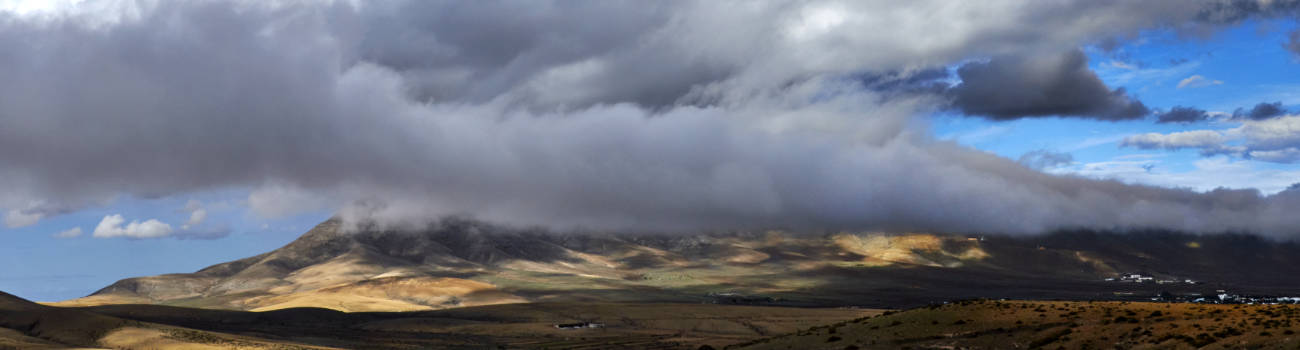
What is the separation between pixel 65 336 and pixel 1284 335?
655 feet

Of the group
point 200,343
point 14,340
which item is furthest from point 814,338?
point 14,340

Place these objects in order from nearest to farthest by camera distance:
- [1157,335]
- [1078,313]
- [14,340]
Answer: [1157,335], [1078,313], [14,340]

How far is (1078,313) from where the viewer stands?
98.5m

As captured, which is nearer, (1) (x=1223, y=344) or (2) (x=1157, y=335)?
(1) (x=1223, y=344)

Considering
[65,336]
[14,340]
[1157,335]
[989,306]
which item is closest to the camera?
[1157,335]

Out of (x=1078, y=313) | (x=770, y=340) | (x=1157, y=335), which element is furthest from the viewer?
(x=770, y=340)

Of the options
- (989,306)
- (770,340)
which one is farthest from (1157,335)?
(770,340)

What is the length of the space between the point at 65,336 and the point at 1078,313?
597ft

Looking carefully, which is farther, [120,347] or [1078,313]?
[120,347]

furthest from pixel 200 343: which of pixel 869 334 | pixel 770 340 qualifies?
pixel 869 334

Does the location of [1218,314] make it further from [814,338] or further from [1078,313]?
[814,338]

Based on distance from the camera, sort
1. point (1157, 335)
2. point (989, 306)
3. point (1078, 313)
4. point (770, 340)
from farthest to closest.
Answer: point (770, 340)
point (989, 306)
point (1078, 313)
point (1157, 335)

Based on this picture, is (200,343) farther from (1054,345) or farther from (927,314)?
(1054,345)

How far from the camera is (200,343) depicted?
622 feet
